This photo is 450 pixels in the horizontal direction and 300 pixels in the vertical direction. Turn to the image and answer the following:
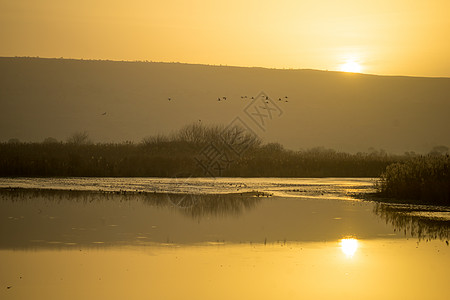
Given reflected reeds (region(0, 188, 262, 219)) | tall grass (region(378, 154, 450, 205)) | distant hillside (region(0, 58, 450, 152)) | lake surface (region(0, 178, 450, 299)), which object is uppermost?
distant hillside (region(0, 58, 450, 152))

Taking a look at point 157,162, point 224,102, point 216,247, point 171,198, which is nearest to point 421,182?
point 171,198

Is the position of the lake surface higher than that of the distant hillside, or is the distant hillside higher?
the distant hillside

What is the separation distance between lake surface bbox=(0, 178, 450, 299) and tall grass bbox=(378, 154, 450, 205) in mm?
1393

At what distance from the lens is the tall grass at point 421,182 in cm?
2578

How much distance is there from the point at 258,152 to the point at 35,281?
3742 cm

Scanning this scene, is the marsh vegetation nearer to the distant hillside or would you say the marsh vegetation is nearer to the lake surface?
A: the lake surface

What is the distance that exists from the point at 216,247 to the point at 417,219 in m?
7.36

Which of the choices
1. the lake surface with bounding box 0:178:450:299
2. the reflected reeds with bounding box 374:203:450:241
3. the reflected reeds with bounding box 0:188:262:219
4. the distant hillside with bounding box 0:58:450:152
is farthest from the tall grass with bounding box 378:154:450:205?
the distant hillside with bounding box 0:58:450:152

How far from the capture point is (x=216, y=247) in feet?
51.6

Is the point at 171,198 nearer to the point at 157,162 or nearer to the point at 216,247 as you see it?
the point at 216,247

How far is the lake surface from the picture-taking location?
12031mm

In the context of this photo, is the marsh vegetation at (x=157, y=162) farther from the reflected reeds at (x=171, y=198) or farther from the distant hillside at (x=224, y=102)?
the distant hillside at (x=224, y=102)

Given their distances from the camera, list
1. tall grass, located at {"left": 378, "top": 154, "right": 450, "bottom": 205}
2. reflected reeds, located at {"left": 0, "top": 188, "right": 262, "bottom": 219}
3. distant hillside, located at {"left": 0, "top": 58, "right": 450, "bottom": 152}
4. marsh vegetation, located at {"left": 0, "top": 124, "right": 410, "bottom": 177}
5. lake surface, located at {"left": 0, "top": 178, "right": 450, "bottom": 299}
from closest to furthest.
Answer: lake surface, located at {"left": 0, "top": 178, "right": 450, "bottom": 299} < reflected reeds, located at {"left": 0, "top": 188, "right": 262, "bottom": 219} < tall grass, located at {"left": 378, "top": 154, "right": 450, "bottom": 205} < marsh vegetation, located at {"left": 0, "top": 124, "right": 410, "bottom": 177} < distant hillside, located at {"left": 0, "top": 58, "right": 450, "bottom": 152}

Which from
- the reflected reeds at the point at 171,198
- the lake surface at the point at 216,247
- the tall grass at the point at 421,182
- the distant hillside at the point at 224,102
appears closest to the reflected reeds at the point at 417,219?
the lake surface at the point at 216,247
